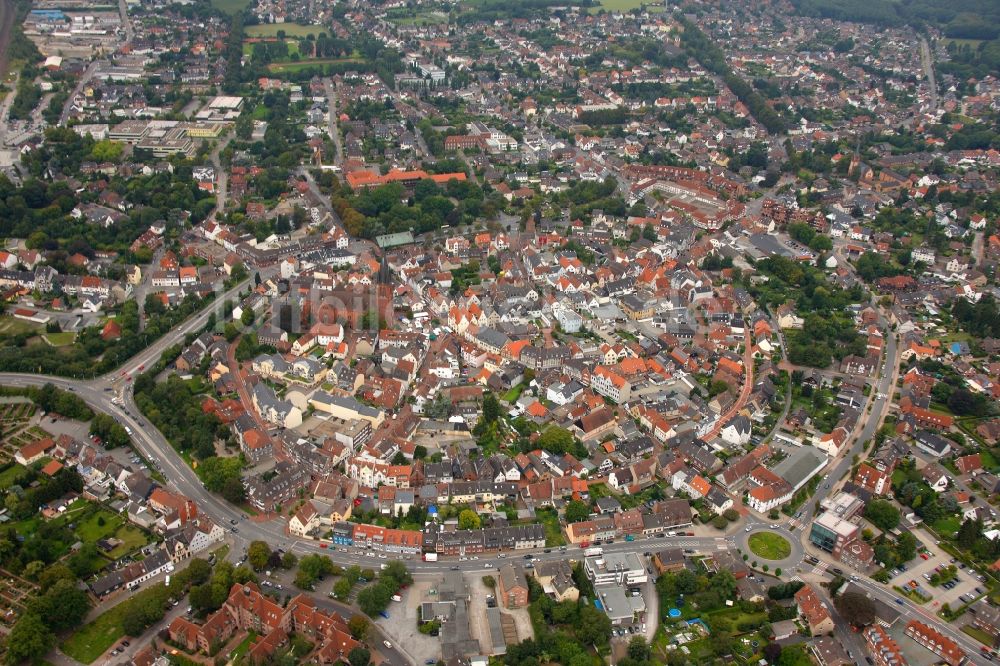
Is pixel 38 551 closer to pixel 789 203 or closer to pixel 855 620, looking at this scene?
pixel 855 620

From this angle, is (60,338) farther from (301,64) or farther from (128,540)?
(301,64)

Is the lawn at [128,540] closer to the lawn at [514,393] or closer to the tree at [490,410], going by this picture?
the tree at [490,410]

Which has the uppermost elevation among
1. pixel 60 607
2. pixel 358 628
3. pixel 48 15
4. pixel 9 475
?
pixel 48 15

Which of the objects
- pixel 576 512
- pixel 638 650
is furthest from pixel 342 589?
pixel 638 650

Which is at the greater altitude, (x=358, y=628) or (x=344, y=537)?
(x=358, y=628)

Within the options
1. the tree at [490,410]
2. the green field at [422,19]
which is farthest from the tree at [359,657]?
the green field at [422,19]

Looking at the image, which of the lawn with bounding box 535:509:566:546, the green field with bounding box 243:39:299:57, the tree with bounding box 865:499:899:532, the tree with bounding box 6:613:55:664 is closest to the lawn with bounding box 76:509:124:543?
the tree with bounding box 6:613:55:664

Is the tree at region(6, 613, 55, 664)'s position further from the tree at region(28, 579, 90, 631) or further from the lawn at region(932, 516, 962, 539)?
the lawn at region(932, 516, 962, 539)
